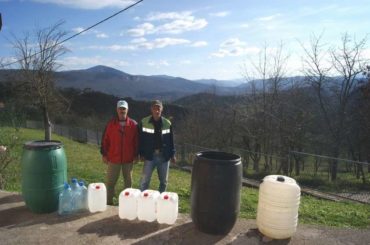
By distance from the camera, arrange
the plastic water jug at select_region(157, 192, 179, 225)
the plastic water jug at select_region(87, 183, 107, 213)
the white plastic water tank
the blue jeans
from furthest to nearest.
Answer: the blue jeans, the plastic water jug at select_region(87, 183, 107, 213), the plastic water jug at select_region(157, 192, 179, 225), the white plastic water tank

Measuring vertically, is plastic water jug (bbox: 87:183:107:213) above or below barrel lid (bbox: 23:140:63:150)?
below

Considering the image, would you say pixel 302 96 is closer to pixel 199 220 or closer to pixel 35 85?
pixel 35 85

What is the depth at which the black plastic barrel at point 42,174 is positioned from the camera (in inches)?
223

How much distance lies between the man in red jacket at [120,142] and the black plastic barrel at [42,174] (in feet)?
3.01

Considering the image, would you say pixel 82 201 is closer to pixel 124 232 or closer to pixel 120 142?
pixel 124 232

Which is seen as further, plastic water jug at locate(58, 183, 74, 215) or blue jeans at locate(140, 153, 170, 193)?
blue jeans at locate(140, 153, 170, 193)

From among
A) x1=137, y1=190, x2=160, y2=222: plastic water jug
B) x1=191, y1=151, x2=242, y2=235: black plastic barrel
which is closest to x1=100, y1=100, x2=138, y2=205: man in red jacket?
x1=137, y1=190, x2=160, y2=222: plastic water jug

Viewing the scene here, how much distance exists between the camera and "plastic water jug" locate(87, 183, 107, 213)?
19.0 ft

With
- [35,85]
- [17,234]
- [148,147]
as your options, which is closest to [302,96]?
[35,85]

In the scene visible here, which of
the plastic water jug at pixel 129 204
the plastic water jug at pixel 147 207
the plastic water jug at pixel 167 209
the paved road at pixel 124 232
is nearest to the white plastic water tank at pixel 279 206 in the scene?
the paved road at pixel 124 232

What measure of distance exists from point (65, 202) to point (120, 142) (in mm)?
1325

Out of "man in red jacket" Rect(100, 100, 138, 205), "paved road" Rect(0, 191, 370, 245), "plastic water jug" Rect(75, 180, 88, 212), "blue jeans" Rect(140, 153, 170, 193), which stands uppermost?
"man in red jacket" Rect(100, 100, 138, 205)

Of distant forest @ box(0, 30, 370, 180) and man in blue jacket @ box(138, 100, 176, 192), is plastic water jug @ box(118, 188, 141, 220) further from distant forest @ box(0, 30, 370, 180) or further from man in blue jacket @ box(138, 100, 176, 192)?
distant forest @ box(0, 30, 370, 180)

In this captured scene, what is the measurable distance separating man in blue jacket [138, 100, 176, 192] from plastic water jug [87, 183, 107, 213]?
89 centimetres
